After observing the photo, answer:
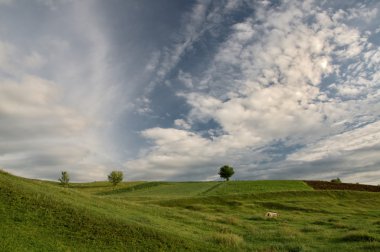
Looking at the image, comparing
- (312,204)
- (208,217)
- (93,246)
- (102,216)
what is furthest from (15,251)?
(312,204)

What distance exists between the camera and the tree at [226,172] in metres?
116

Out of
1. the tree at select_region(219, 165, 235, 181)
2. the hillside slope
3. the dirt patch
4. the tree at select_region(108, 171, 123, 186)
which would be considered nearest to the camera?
the hillside slope

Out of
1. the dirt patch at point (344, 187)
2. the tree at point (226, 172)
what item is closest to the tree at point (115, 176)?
the tree at point (226, 172)

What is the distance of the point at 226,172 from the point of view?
116000mm

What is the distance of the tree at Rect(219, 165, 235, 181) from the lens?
11581 cm

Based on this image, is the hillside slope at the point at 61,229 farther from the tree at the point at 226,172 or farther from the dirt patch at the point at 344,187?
the tree at the point at 226,172

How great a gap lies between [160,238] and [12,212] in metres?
8.70

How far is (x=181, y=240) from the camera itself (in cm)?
2034

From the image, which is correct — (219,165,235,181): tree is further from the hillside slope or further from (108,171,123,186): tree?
the hillside slope

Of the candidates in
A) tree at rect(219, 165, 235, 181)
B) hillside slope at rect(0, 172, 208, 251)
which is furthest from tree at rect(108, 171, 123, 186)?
hillside slope at rect(0, 172, 208, 251)

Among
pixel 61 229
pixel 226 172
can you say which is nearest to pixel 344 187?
pixel 226 172

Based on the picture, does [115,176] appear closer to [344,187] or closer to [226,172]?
[226,172]

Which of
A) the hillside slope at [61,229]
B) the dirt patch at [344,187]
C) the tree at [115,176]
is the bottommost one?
the hillside slope at [61,229]

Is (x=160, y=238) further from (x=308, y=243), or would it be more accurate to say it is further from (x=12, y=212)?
(x=308, y=243)
